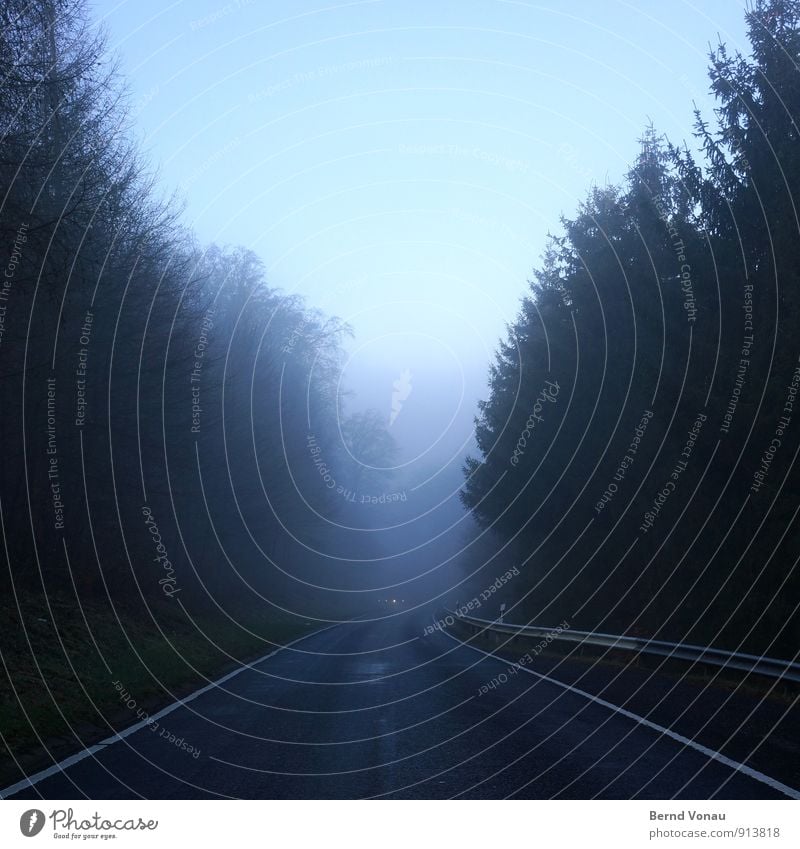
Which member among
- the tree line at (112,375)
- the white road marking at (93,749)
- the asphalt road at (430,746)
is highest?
the tree line at (112,375)

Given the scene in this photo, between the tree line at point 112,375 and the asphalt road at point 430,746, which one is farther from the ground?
the tree line at point 112,375

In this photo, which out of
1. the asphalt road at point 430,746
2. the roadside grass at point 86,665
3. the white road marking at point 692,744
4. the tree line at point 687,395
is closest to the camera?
the white road marking at point 692,744

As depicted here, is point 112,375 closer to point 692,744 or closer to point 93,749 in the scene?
point 93,749

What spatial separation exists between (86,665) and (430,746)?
8756mm

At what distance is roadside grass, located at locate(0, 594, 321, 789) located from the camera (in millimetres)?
9304

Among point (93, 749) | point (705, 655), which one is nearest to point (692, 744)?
point (93, 749)

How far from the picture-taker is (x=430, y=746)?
8883 millimetres

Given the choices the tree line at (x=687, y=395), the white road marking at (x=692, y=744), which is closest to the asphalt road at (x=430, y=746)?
the white road marking at (x=692, y=744)

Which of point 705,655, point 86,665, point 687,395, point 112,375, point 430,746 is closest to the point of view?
point 430,746

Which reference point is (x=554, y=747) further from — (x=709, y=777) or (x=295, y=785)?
(x=295, y=785)

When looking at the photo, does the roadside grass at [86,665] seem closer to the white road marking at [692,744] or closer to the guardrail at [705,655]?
the white road marking at [692,744]

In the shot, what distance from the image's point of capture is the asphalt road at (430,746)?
266 inches

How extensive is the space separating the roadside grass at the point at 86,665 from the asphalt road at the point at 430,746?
69 centimetres
